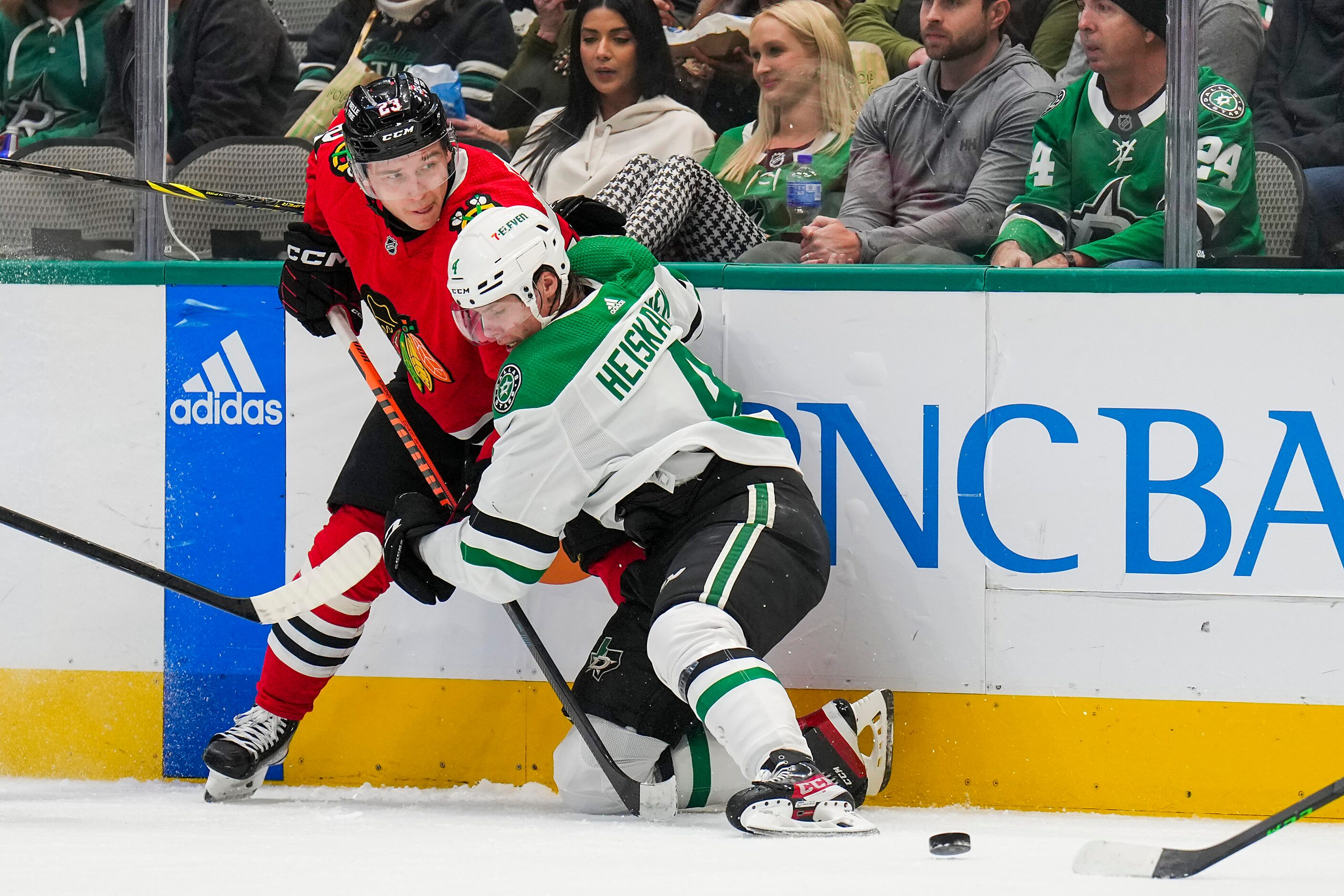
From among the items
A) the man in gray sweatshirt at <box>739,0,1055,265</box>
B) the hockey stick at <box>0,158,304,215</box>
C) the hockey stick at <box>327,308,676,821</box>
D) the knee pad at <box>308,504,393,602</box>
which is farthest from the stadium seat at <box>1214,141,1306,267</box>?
the hockey stick at <box>0,158,304,215</box>

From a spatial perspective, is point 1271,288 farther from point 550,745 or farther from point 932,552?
point 550,745

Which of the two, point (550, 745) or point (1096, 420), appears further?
point (550, 745)

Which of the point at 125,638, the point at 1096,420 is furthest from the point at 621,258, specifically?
the point at 125,638

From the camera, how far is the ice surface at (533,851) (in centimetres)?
162

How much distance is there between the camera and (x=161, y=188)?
2.70m

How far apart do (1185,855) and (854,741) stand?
71cm

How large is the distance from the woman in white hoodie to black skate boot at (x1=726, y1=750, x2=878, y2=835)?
53.5 inches

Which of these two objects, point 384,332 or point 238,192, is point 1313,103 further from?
point 238,192

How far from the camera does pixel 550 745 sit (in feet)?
8.59

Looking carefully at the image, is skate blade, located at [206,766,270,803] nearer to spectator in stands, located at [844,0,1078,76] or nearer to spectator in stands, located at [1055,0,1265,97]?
spectator in stands, located at [844,0,1078,76]

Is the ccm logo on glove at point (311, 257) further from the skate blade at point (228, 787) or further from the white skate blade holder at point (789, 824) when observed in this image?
the white skate blade holder at point (789, 824)

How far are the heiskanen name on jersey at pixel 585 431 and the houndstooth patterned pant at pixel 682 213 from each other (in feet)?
1.49

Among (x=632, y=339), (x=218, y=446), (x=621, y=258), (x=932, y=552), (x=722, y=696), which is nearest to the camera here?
(x=722, y=696)

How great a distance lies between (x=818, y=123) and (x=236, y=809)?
1699 millimetres
